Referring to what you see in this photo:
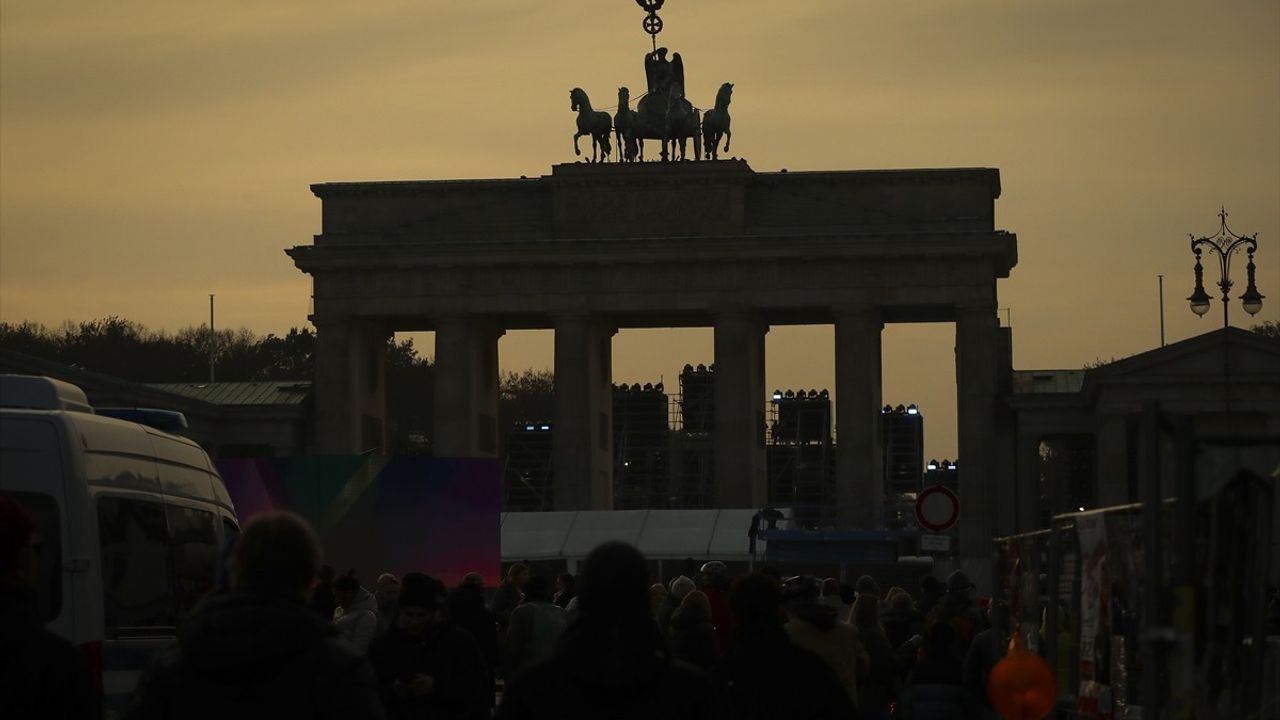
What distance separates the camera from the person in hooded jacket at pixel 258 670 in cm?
849

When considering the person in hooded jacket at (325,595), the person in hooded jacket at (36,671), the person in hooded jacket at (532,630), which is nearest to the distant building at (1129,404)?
the person in hooded jacket at (325,595)

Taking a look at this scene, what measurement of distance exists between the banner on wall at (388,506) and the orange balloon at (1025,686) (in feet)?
55.4

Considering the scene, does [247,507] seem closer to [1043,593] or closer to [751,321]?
[1043,593]

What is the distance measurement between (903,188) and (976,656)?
68.2m

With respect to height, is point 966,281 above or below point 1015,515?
above

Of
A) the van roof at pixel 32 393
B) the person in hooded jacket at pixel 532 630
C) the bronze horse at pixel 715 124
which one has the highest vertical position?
the bronze horse at pixel 715 124

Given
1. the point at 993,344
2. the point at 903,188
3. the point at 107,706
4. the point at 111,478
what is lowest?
the point at 107,706

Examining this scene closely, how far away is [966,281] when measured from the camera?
84938 mm

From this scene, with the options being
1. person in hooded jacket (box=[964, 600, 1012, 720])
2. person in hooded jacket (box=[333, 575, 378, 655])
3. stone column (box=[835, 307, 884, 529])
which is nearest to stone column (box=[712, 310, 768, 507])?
stone column (box=[835, 307, 884, 529])

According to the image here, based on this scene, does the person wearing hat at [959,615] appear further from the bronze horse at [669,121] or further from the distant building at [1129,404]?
the bronze horse at [669,121]

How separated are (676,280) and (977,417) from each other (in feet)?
36.3

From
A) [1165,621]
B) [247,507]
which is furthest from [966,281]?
[1165,621]

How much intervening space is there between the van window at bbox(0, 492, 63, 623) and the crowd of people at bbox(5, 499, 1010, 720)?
1930mm

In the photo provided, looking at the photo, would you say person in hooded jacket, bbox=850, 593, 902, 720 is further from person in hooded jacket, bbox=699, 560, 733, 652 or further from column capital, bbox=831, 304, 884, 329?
column capital, bbox=831, 304, 884, 329
